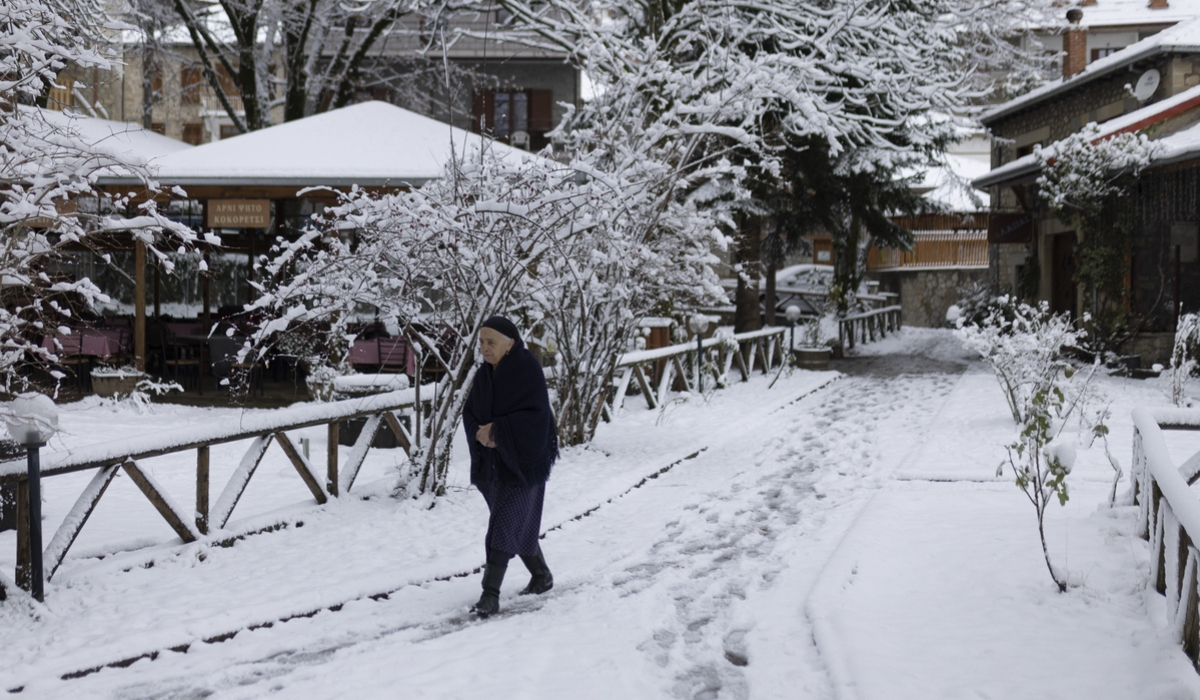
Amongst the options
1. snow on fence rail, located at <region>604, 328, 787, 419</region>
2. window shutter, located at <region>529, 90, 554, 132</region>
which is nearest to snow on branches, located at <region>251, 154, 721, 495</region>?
snow on fence rail, located at <region>604, 328, 787, 419</region>

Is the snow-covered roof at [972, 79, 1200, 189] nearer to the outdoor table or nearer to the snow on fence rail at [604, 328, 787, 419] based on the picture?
the snow on fence rail at [604, 328, 787, 419]

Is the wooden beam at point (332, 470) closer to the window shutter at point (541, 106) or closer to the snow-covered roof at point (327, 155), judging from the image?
the snow-covered roof at point (327, 155)

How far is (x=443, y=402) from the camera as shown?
27.6 feet

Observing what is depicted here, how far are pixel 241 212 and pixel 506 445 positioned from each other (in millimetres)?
10005

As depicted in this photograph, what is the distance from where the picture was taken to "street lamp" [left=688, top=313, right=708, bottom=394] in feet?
50.2

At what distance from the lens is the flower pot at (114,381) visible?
13.7 metres

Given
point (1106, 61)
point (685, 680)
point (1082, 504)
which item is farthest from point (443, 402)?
point (1106, 61)

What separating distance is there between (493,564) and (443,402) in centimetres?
282

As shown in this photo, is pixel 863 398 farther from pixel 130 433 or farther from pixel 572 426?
pixel 130 433

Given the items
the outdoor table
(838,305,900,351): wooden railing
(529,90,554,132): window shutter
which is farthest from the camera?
(529,90,554,132): window shutter

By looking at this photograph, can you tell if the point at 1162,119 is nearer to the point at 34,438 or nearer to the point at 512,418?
the point at 512,418

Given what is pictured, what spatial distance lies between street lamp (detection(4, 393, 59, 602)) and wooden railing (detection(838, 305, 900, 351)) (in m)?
20.0

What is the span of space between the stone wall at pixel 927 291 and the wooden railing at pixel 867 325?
3.39 metres

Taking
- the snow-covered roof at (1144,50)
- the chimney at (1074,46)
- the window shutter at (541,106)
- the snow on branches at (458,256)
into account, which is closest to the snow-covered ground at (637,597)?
the snow on branches at (458,256)
